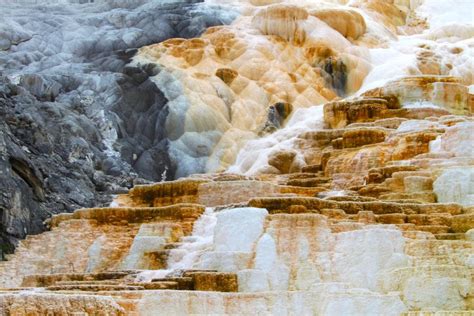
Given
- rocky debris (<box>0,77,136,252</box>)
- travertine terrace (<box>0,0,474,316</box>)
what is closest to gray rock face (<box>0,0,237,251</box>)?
rocky debris (<box>0,77,136,252</box>)

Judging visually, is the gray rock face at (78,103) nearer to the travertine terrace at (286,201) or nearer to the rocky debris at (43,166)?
the rocky debris at (43,166)

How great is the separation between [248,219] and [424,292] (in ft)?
11.6

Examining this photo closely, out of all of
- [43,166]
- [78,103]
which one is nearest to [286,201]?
[43,166]

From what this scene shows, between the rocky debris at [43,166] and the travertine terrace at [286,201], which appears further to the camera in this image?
the rocky debris at [43,166]

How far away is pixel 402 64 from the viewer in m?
34.1

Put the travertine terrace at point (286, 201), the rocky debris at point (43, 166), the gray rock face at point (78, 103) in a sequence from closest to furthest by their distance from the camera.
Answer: the travertine terrace at point (286, 201), the rocky debris at point (43, 166), the gray rock face at point (78, 103)

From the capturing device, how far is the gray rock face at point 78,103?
2295 centimetres

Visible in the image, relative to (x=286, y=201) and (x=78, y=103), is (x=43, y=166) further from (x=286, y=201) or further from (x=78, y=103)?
(x=286, y=201)

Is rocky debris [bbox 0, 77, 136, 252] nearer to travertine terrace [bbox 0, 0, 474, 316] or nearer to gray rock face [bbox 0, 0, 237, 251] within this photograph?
gray rock face [bbox 0, 0, 237, 251]

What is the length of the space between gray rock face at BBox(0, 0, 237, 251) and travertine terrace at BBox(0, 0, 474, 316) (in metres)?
1.13

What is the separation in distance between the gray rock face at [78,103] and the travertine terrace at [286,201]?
113cm

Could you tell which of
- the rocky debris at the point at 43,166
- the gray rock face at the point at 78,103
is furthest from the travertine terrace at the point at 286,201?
the rocky debris at the point at 43,166

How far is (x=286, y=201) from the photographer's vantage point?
16.7 m

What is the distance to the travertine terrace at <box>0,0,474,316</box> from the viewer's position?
12906 millimetres
